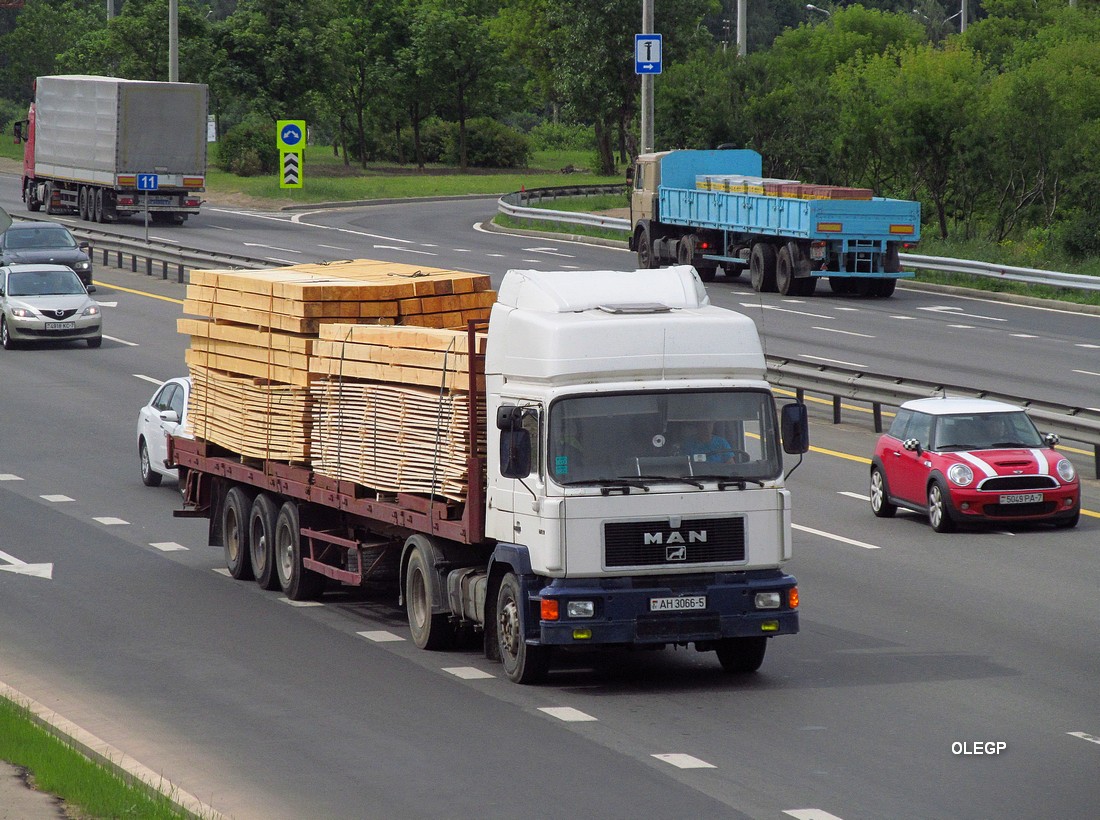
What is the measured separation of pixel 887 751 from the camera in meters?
10.5

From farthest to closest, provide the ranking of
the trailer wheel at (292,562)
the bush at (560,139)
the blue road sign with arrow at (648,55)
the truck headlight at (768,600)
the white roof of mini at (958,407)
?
1. the bush at (560,139)
2. the blue road sign with arrow at (648,55)
3. the white roof of mini at (958,407)
4. the trailer wheel at (292,562)
5. the truck headlight at (768,600)

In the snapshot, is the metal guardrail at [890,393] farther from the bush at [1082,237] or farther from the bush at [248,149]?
the bush at [248,149]

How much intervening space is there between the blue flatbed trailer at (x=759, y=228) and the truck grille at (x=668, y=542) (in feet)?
94.0

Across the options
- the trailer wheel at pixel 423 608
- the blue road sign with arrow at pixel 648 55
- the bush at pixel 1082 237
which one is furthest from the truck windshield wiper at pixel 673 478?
the bush at pixel 1082 237

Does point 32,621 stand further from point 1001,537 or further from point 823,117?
point 823,117

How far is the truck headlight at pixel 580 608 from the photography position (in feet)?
39.1

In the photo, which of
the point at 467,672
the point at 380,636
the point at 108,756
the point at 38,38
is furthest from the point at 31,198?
the point at 108,756

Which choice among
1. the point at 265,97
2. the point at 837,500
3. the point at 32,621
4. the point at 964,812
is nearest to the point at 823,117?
the point at 265,97

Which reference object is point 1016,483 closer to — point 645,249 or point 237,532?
point 237,532

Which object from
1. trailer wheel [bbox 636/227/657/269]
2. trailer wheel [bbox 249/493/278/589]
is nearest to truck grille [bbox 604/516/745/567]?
trailer wheel [bbox 249/493/278/589]

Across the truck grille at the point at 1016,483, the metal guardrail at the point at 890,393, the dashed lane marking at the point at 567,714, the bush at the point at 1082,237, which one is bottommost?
the dashed lane marking at the point at 567,714

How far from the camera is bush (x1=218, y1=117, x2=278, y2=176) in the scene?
81.6m

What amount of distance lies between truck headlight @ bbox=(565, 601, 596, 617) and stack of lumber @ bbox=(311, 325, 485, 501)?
150 cm

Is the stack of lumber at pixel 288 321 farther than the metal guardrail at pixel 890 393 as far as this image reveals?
No
